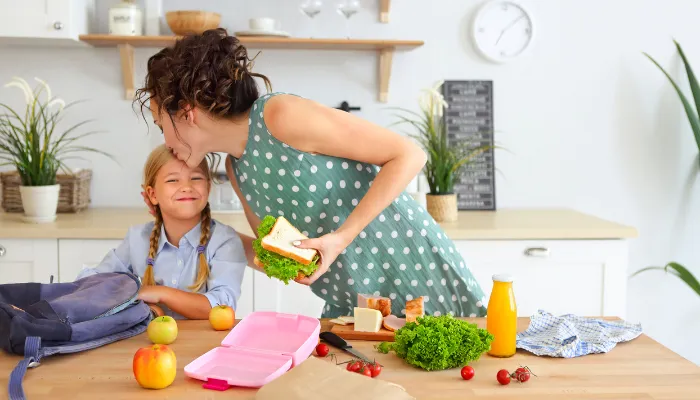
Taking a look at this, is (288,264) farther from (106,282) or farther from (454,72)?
(454,72)

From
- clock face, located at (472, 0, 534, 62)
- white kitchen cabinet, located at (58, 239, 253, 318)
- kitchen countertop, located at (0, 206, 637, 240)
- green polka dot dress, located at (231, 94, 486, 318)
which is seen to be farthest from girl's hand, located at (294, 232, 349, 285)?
clock face, located at (472, 0, 534, 62)

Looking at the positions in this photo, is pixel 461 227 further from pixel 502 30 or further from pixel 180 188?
pixel 180 188

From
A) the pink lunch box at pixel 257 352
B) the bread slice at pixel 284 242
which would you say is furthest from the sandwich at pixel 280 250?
the pink lunch box at pixel 257 352

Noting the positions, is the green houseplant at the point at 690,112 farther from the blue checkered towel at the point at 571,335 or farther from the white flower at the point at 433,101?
the blue checkered towel at the point at 571,335

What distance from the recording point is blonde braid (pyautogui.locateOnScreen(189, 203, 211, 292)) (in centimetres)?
198

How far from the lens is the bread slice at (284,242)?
4.98 ft

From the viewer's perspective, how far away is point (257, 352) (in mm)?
1483

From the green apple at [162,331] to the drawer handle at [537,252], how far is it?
177 centimetres

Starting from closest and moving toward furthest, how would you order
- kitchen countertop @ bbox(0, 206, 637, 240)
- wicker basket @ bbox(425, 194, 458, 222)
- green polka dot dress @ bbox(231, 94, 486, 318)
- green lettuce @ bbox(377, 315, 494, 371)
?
green lettuce @ bbox(377, 315, 494, 371) < green polka dot dress @ bbox(231, 94, 486, 318) < kitchen countertop @ bbox(0, 206, 637, 240) < wicker basket @ bbox(425, 194, 458, 222)

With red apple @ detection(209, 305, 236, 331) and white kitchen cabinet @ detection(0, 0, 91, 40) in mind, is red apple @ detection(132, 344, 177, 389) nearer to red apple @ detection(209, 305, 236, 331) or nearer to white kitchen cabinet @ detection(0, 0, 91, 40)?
red apple @ detection(209, 305, 236, 331)

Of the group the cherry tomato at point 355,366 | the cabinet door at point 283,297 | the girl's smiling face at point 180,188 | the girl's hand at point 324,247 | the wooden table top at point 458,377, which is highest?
the girl's smiling face at point 180,188

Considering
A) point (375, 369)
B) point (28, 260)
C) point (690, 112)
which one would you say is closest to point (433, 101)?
point (690, 112)

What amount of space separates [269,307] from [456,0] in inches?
63.1

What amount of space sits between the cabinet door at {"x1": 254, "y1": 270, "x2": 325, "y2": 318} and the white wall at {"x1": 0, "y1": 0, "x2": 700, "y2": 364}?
90cm
